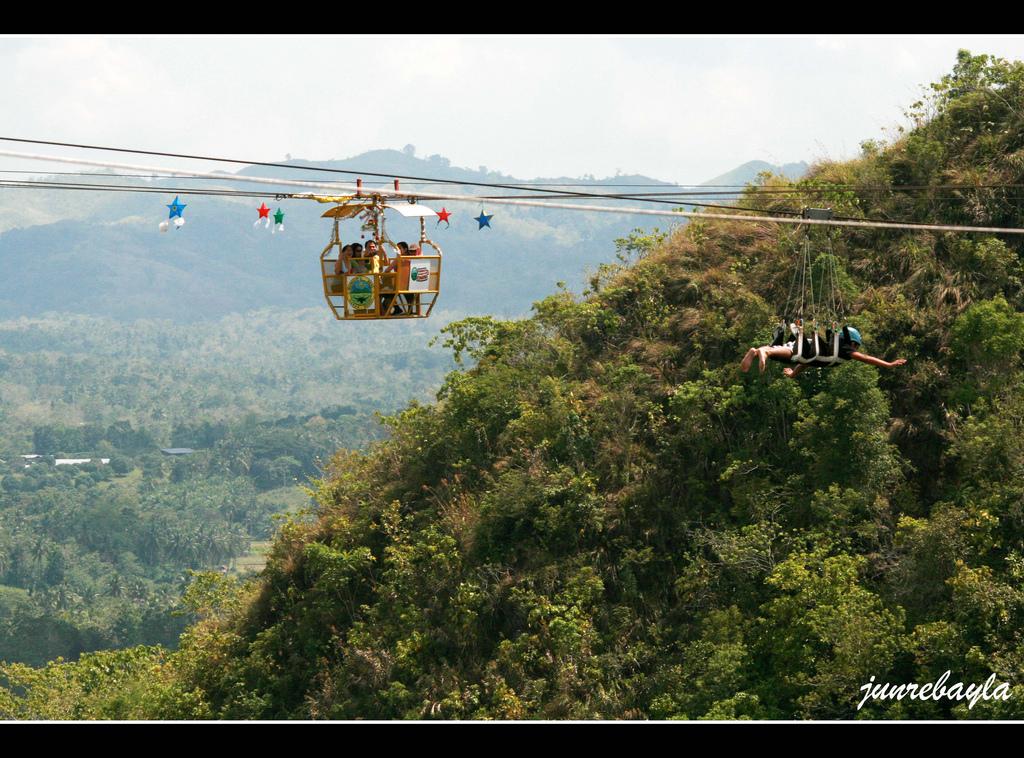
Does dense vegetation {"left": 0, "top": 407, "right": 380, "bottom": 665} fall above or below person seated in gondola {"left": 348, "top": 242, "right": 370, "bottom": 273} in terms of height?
below

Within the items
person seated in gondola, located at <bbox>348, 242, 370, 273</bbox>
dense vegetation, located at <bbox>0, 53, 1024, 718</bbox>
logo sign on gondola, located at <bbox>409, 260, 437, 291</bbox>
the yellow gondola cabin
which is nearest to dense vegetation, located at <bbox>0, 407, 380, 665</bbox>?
dense vegetation, located at <bbox>0, 53, 1024, 718</bbox>

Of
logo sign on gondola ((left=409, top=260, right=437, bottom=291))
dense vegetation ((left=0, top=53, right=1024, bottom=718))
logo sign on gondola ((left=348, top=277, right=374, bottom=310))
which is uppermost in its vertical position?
logo sign on gondola ((left=409, top=260, right=437, bottom=291))

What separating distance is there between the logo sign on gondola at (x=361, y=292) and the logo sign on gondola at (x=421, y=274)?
2.00 ft

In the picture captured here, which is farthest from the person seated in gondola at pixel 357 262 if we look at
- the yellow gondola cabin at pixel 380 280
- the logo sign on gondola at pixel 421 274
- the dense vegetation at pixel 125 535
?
the dense vegetation at pixel 125 535

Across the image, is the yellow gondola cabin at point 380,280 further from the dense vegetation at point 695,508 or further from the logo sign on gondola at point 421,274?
the dense vegetation at point 695,508

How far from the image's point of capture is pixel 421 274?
1942 cm

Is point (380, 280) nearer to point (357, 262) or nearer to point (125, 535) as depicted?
point (357, 262)

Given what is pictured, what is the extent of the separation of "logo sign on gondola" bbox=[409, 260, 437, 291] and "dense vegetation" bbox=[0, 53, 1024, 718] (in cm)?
1071

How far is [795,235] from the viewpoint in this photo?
107ft

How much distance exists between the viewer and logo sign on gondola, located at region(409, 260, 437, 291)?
19297 mm

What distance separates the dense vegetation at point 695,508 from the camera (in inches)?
1000

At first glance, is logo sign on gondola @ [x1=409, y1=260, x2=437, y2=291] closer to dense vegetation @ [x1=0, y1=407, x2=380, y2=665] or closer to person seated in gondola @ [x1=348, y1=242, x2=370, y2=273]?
person seated in gondola @ [x1=348, y1=242, x2=370, y2=273]

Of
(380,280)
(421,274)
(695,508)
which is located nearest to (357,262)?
(380,280)

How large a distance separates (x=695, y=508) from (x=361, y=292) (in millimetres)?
13345
